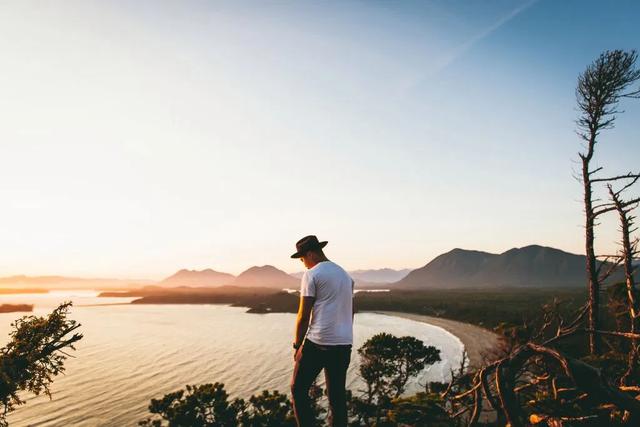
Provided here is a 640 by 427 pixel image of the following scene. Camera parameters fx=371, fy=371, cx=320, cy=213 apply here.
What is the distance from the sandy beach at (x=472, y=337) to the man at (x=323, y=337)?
38827 mm

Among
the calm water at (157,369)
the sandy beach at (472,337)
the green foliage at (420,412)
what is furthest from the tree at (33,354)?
the sandy beach at (472,337)

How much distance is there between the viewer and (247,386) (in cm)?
3219

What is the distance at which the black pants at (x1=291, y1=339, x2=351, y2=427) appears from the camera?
400 centimetres

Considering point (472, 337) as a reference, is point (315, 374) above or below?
above

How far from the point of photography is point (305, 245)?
4.50 m

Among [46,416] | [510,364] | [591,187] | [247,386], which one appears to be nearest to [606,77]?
[591,187]

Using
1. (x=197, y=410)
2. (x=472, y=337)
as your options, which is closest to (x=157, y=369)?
(x=197, y=410)

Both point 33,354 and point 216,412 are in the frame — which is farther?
point 216,412

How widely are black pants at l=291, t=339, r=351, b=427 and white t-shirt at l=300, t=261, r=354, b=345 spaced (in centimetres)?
10

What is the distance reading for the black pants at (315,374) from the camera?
4.00m

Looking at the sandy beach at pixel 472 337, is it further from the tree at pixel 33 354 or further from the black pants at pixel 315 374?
the tree at pixel 33 354

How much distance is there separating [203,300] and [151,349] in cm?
12358

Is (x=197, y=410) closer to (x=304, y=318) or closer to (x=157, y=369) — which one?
(x=304, y=318)

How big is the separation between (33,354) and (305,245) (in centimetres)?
535
